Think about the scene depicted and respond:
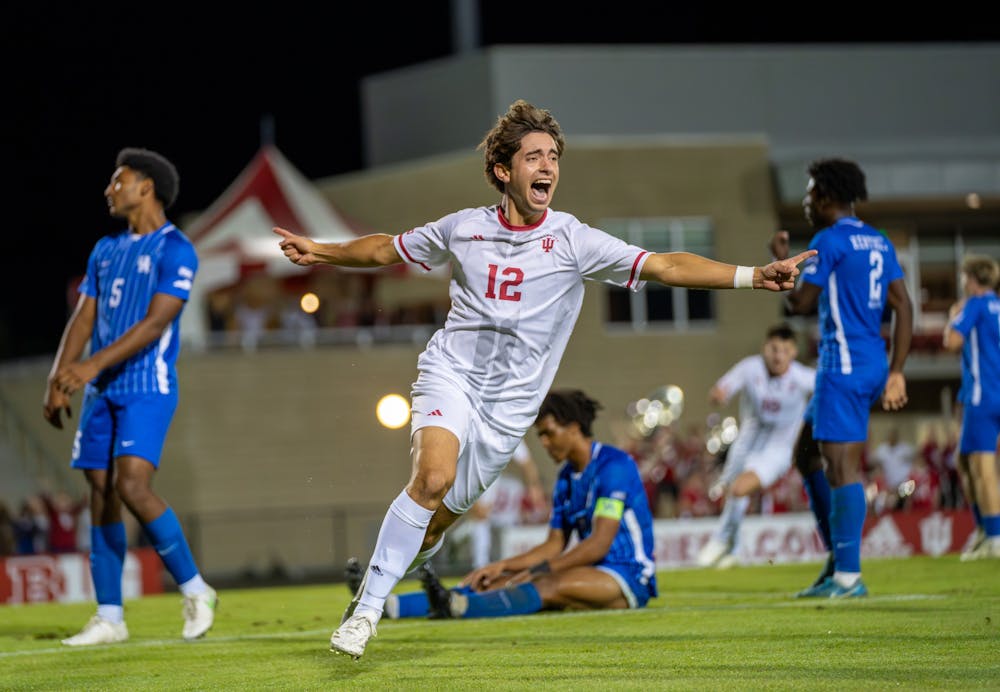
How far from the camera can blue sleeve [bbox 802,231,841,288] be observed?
9.02 meters

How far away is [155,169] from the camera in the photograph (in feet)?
28.4

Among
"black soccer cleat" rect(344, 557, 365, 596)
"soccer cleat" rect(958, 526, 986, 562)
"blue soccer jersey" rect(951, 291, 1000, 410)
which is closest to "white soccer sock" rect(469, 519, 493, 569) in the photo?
"soccer cleat" rect(958, 526, 986, 562)

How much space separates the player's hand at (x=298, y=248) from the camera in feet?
23.3

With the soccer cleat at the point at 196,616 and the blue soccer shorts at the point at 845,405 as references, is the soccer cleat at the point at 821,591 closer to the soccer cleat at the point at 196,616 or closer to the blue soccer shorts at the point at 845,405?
the blue soccer shorts at the point at 845,405

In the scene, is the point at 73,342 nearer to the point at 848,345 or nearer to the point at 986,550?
the point at 848,345

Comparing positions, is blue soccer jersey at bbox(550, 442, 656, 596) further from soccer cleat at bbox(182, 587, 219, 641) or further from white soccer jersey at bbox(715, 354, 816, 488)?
white soccer jersey at bbox(715, 354, 816, 488)

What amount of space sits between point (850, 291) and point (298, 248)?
3.43 meters

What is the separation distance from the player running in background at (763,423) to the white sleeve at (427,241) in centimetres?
697

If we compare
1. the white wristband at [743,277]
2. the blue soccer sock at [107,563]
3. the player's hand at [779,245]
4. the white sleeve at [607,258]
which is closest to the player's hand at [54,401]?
the blue soccer sock at [107,563]

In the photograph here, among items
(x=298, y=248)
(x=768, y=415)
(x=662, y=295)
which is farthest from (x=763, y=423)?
(x=662, y=295)

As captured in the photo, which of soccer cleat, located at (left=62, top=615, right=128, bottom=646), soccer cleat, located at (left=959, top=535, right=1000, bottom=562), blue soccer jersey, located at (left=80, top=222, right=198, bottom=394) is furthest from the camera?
soccer cleat, located at (left=959, top=535, right=1000, bottom=562)

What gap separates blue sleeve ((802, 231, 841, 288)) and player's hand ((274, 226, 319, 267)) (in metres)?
3.08

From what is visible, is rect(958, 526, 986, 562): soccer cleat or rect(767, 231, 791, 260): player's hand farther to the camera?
rect(958, 526, 986, 562): soccer cleat

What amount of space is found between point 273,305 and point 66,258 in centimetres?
1690
